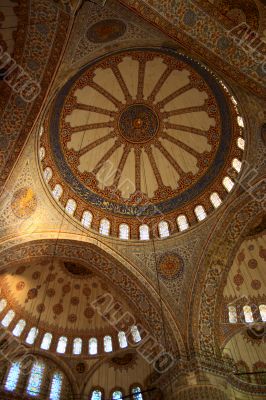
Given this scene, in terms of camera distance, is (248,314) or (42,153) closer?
(42,153)

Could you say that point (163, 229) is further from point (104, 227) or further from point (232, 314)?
point (232, 314)

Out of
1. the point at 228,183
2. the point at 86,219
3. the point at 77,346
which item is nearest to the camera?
the point at 228,183

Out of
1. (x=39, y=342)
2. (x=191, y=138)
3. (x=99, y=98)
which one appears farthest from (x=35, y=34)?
(x=39, y=342)

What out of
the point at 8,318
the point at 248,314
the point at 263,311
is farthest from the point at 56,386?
the point at 263,311

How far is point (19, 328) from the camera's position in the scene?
1161cm

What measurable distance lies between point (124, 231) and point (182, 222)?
1.92 metres

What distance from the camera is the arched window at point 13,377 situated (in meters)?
10.8

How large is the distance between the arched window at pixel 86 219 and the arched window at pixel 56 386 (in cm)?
558

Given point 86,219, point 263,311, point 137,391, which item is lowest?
point 137,391

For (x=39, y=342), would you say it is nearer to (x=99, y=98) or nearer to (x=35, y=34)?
(x=99, y=98)

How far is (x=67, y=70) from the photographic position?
7801 mm

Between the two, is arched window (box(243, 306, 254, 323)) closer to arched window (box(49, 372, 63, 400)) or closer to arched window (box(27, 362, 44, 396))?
arched window (box(49, 372, 63, 400))

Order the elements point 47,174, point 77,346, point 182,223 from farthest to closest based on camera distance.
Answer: point 77,346, point 182,223, point 47,174

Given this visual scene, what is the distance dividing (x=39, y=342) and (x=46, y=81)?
8910 millimetres
